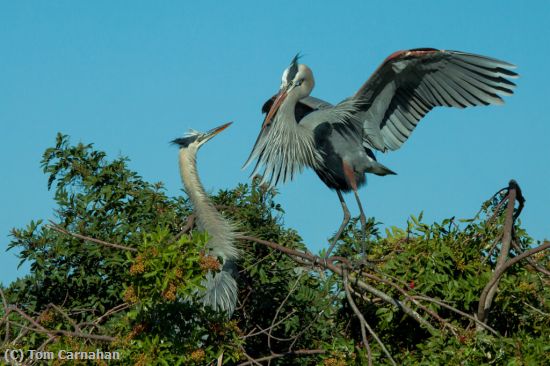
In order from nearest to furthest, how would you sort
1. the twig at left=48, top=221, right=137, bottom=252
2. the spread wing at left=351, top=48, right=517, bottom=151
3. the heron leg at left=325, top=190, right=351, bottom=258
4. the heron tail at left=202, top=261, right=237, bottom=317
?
the twig at left=48, top=221, right=137, bottom=252
the heron tail at left=202, top=261, right=237, bottom=317
the heron leg at left=325, top=190, right=351, bottom=258
the spread wing at left=351, top=48, right=517, bottom=151

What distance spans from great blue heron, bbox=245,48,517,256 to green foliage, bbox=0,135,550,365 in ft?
3.12

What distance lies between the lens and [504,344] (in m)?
4.16

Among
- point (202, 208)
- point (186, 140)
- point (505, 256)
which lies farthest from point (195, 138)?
point (505, 256)

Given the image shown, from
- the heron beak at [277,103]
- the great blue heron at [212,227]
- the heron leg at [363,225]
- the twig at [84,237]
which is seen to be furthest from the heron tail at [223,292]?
the heron beak at [277,103]

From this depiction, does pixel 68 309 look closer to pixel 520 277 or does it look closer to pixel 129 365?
pixel 129 365

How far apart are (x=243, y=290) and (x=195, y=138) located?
4.01 ft

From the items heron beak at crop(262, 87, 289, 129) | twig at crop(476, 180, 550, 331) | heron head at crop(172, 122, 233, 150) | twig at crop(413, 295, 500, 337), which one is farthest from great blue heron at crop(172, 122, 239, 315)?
twig at crop(476, 180, 550, 331)

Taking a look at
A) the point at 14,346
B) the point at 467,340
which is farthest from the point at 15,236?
the point at 467,340

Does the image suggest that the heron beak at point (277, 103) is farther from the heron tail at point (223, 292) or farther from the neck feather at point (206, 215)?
the heron tail at point (223, 292)

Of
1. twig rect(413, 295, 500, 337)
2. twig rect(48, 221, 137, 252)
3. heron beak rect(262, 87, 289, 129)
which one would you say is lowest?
twig rect(413, 295, 500, 337)

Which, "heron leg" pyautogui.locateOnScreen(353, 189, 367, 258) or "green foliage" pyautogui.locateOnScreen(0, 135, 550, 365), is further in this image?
"heron leg" pyautogui.locateOnScreen(353, 189, 367, 258)

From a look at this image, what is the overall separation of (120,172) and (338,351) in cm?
190

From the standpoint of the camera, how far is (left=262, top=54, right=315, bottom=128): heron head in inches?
260

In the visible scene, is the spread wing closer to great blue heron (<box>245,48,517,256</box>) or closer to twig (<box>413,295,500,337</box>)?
great blue heron (<box>245,48,517,256</box>)
